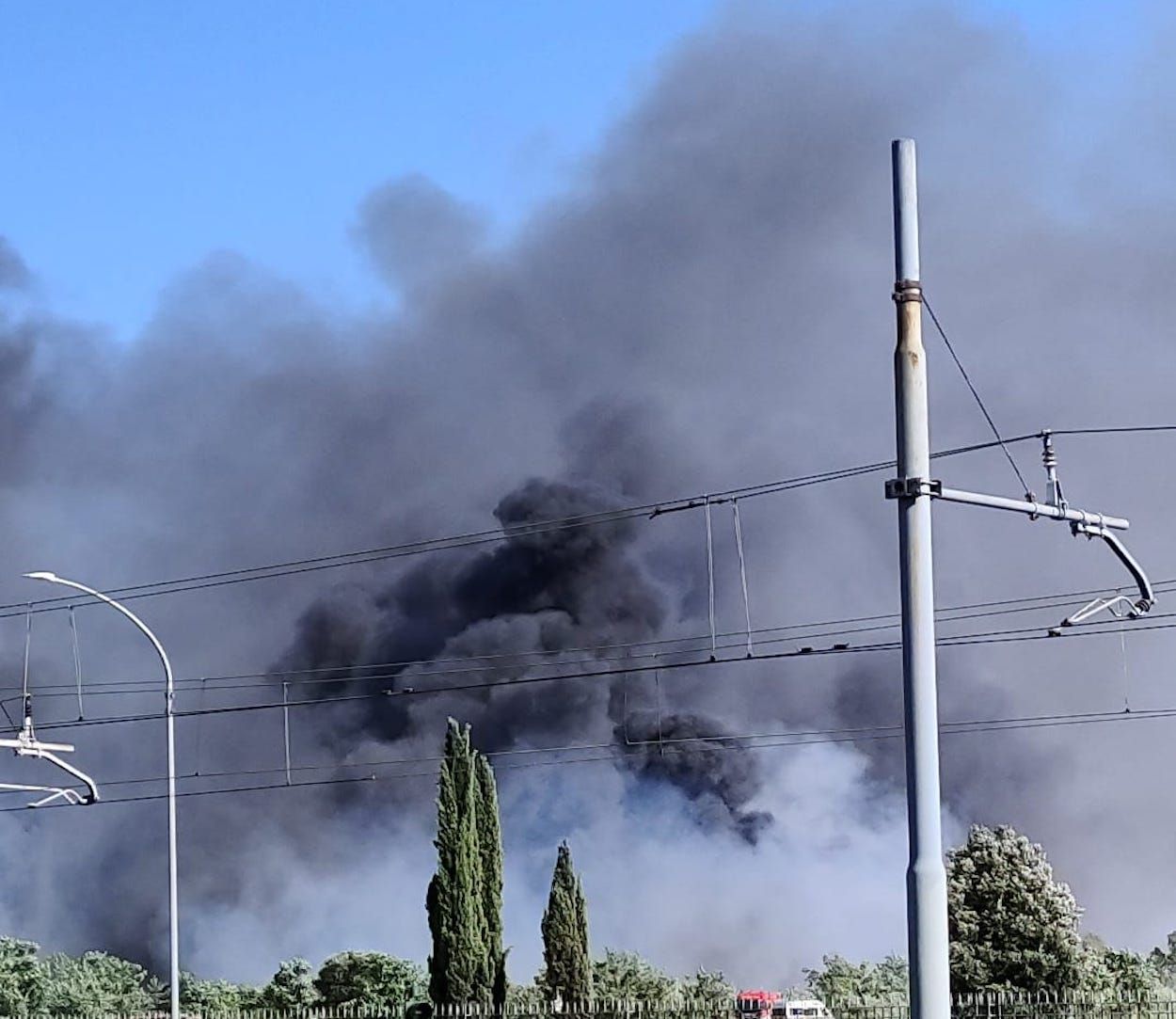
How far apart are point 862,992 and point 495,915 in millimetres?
39199

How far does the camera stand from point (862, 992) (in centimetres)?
9394

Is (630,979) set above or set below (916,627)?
below

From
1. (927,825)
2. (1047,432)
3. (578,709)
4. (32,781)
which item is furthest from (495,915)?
(32,781)

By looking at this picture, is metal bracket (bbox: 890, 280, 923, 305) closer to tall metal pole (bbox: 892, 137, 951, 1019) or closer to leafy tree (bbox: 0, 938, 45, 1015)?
tall metal pole (bbox: 892, 137, 951, 1019)

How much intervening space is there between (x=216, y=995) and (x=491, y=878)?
1510 inches

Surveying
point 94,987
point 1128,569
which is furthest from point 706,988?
point 1128,569

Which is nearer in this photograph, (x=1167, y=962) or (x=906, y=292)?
(x=906, y=292)

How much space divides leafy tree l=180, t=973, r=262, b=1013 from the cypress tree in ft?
92.1

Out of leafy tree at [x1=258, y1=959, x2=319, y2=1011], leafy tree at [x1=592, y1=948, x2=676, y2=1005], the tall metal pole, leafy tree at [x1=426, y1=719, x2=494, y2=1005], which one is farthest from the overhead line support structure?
leafy tree at [x1=258, y1=959, x2=319, y2=1011]

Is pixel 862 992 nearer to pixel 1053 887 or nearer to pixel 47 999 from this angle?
A: pixel 1053 887

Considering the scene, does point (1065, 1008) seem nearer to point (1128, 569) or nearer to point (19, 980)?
point (1128, 569)

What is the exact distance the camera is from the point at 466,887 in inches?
2344

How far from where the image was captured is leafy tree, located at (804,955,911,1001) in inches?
3780

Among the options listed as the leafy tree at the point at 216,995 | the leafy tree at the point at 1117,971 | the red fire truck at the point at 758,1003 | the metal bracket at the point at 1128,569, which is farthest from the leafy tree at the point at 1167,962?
the metal bracket at the point at 1128,569
